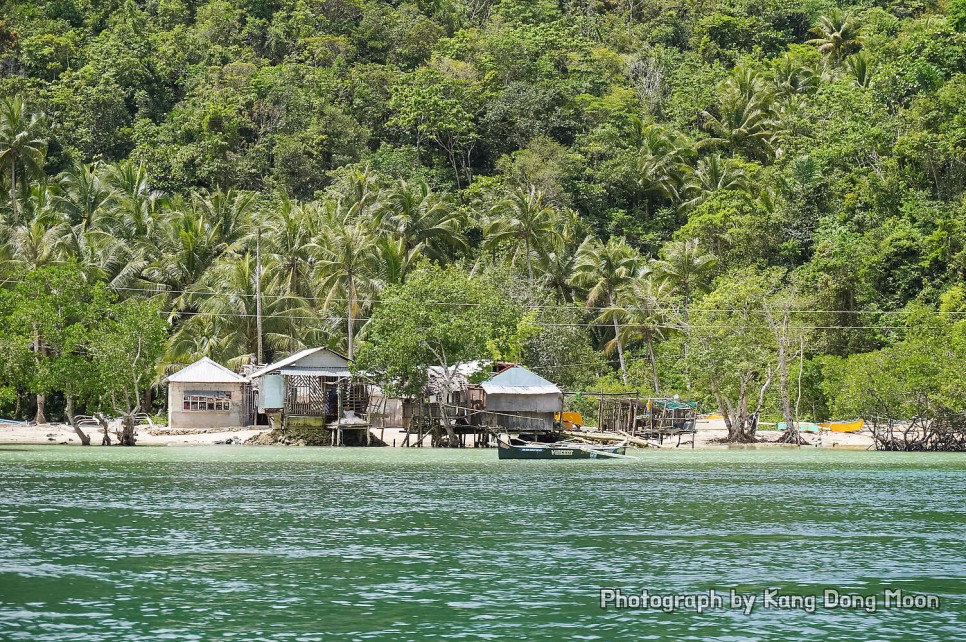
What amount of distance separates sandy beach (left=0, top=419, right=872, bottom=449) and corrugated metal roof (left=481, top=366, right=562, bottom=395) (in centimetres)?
552

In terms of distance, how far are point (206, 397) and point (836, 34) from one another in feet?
184

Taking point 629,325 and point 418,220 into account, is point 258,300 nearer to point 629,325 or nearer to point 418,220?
point 418,220

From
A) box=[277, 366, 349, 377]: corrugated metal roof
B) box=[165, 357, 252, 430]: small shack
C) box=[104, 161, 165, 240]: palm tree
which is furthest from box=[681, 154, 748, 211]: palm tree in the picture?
box=[104, 161, 165, 240]: palm tree

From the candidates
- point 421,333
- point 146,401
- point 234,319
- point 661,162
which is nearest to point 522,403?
point 421,333

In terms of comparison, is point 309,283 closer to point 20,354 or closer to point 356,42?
point 20,354

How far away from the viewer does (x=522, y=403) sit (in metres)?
54.6

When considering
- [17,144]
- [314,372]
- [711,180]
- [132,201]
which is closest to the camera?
[314,372]

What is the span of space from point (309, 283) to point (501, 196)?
1553 cm

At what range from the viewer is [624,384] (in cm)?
6206

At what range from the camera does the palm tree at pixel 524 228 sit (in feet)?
224

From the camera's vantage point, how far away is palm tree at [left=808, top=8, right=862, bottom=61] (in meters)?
85.5

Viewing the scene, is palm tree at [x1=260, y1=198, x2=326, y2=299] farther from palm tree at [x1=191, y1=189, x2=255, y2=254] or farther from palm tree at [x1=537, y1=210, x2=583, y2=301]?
palm tree at [x1=537, y1=210, x2=583, y2=301]

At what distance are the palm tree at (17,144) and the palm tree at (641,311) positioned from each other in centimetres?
3779

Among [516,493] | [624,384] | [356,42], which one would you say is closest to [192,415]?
[624,384]
